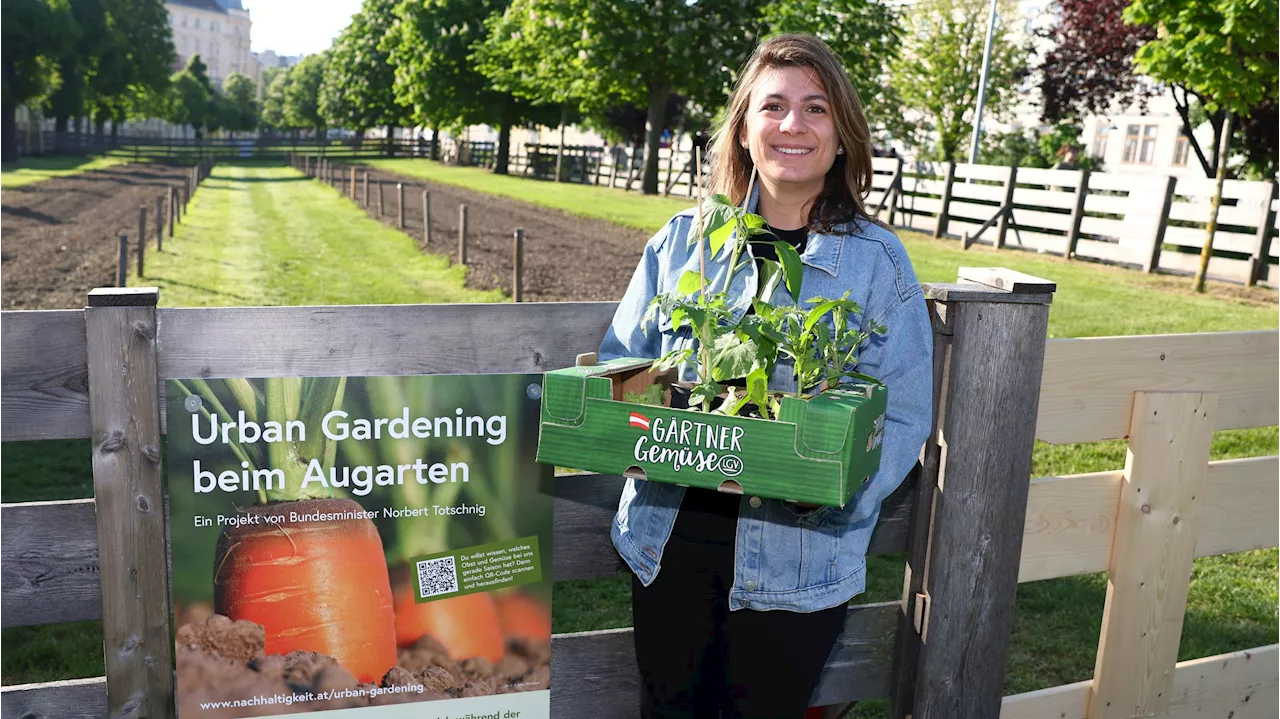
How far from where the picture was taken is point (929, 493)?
306 cm

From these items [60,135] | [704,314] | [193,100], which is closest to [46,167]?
[60,135]

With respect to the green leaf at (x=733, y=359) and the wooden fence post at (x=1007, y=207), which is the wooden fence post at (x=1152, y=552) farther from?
the wooden fence post at (x=1007, y=207)

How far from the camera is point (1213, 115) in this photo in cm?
2309

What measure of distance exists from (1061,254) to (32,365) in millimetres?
18162

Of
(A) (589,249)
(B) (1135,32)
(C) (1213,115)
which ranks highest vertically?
(B) (1135,32)

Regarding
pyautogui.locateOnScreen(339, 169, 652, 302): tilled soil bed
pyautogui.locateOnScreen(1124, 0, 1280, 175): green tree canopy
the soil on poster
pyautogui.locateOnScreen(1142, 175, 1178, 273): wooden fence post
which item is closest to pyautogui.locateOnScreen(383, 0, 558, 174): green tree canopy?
pyautogui.locateOnScreen(339, 169, 652, 302): tilled soil bed

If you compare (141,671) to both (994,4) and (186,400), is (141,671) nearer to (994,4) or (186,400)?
(186,400)

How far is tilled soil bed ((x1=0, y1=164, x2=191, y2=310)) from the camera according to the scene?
12.6 m

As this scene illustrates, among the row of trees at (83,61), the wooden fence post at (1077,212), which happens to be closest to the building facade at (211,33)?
the row of trees at (83,61)

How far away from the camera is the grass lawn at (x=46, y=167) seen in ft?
111

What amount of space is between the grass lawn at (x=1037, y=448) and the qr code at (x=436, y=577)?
218 centimetres

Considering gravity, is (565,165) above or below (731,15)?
below

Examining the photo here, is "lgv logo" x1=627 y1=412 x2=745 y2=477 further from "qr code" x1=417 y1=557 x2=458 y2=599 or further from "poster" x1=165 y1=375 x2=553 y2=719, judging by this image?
"qr code" x1=417 y1=557 x2=458 y2=599

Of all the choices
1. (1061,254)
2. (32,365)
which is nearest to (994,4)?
(1061,254)
